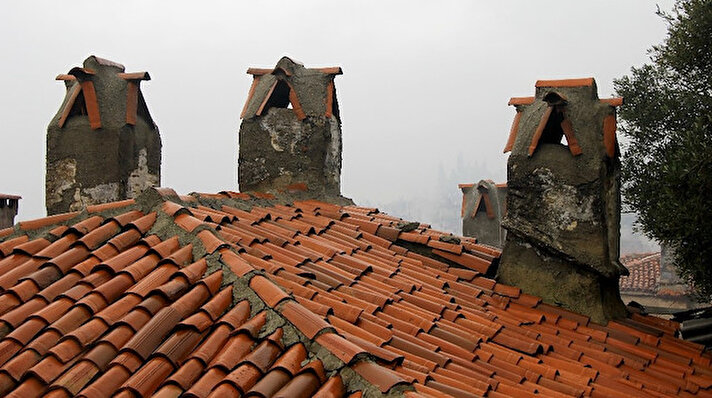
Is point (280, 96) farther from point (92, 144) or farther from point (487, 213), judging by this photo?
point (487, 213)

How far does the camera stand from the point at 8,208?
1586 cm

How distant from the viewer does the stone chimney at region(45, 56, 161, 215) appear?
8148 millimetres

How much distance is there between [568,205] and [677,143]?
2.47 metres

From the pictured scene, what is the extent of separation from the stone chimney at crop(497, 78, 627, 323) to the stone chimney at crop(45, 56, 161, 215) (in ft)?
14.2

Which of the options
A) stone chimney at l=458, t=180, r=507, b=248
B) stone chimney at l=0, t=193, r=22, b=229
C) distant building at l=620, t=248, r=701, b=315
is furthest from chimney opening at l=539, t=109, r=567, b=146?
distant building at l=620, t=248, r=701, b=315

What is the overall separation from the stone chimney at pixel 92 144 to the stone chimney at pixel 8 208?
8334 mm

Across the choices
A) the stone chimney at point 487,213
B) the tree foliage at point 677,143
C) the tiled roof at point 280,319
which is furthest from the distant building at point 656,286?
the tiled roof at point 280,319

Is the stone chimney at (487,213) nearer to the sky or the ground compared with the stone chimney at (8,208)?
nearer to the sky

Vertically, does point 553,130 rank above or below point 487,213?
above

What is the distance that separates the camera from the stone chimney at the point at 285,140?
28.2 ft

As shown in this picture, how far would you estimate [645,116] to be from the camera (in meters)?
10.6

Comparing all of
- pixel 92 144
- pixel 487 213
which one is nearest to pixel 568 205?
pixel 92 144

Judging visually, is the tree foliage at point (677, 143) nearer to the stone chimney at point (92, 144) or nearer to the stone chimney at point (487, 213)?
the stone chimney at point (487, 213)

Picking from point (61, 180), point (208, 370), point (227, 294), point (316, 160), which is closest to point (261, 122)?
point (316, 160)
